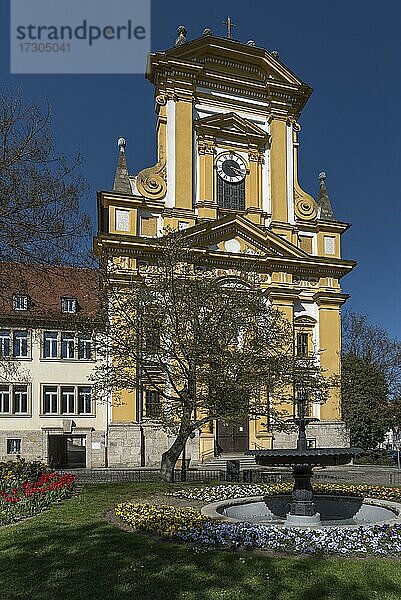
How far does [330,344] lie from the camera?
39281 millimetres

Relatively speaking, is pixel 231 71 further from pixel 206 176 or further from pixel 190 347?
pixel 190 347

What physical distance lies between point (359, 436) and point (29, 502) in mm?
32889

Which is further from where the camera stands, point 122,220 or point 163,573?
point 122,220

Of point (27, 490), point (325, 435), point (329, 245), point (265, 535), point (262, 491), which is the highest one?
Answer: point (329, 245)

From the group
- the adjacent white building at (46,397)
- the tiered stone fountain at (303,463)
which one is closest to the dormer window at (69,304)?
the adjacent white building at (46,397)

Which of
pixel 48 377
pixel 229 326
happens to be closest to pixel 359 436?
pixel 48 377

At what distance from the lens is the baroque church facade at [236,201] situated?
36.3 meters

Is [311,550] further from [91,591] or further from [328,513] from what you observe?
[328,513]

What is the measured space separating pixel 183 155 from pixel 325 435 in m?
17.9

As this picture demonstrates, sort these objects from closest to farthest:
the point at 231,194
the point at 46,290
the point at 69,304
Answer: the point at 46,290 → the point at 69,304 → the point at 231,194

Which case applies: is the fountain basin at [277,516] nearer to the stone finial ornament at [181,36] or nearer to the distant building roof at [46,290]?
the distant building roof at [46,290]

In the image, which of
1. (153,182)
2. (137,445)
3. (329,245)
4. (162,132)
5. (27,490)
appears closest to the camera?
(27,490)

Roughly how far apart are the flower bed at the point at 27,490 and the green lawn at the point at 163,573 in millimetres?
2932

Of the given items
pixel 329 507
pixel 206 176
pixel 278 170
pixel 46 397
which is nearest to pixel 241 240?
pixel 206 176
